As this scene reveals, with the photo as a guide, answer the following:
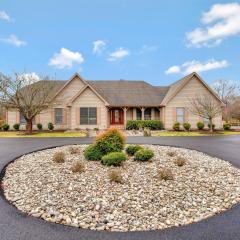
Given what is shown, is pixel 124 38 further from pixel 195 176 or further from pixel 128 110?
pixel 195 176

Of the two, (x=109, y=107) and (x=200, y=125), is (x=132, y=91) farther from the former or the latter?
(x=200, y=125)

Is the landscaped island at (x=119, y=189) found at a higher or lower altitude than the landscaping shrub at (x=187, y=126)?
lower

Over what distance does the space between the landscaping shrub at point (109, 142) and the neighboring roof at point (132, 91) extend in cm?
1650

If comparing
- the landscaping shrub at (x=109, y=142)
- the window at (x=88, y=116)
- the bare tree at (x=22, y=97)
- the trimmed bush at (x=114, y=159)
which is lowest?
the trimmed bush at (x=114, y=159)

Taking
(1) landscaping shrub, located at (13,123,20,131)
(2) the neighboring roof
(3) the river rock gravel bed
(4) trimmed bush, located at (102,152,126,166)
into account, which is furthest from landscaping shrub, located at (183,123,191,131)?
(1) landscaping shrub, located at (13,123,20,131)

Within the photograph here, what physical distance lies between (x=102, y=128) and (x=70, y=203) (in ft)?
65.0

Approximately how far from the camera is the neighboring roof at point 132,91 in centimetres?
2587

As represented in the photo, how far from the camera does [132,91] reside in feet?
93.4

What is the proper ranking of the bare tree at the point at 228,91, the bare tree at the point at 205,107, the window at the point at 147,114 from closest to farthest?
the bare tree at the point at 205,107 → the window at the point at 147,114 → the bare tree at the point at 228,91

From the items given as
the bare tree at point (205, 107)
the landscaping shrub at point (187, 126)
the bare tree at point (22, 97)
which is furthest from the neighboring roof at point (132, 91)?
the landscaping shrub at point (187, 126)

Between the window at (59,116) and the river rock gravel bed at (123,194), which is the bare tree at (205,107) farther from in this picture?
the river rock gravel bed at (123,194)

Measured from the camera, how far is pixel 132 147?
31.6 ft

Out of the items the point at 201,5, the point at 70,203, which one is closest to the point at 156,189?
the point at 70,203

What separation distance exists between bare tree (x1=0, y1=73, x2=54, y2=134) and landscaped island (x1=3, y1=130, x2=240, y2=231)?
14.2 m
